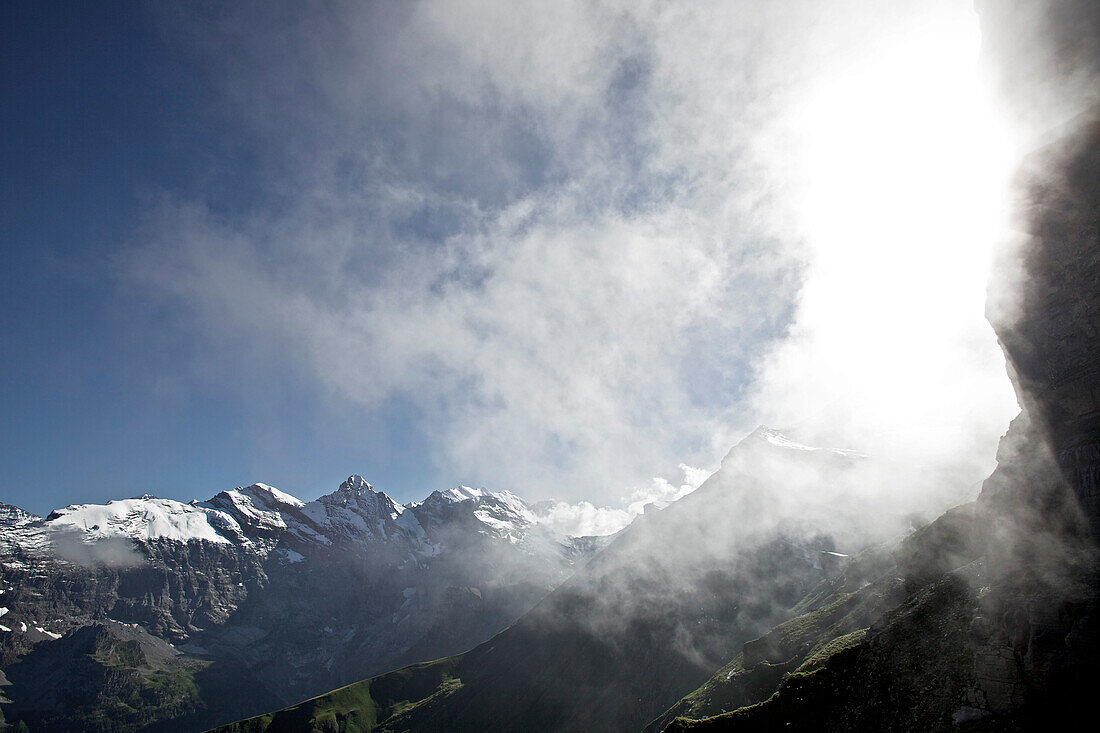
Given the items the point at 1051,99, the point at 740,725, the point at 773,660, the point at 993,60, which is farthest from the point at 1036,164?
the point at 773,660

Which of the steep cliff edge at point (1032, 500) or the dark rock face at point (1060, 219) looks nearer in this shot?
the steep cliff edge at point (1032, 500)

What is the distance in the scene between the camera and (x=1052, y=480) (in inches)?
1640

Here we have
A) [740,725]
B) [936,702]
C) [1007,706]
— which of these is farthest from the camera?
[740,725]

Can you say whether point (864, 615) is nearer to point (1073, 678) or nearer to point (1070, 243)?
point (1073, 678)

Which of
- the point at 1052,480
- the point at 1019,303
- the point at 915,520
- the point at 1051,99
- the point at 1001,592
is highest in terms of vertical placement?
the point at 1051,99

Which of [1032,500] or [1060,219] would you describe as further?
[1032,500]

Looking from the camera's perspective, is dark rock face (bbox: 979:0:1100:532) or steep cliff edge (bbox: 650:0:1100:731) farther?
dark rock face (bbox: 979:0:1100:532)

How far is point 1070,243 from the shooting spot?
1542 inches

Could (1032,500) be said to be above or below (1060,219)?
below

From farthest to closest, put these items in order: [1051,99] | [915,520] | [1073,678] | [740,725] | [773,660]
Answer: [915,520], [773,660], [740,725], [1051,99], [1073,678]

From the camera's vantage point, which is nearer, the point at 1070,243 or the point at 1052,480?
the point at 1070,243

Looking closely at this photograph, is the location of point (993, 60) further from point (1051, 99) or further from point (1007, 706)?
point (1007, 706)

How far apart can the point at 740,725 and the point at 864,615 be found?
186ft

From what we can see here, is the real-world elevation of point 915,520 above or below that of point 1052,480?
below
